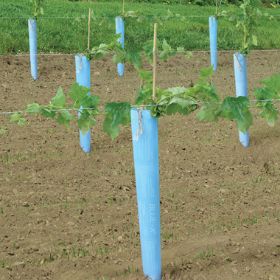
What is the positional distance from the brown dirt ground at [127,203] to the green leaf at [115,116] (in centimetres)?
88

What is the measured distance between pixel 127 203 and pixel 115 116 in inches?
67.9

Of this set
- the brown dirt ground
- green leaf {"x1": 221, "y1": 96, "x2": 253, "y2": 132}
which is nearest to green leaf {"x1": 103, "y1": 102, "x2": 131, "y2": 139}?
green leaf {"x1": 221, "y1": 96, "x2": 253, "y2": 132}

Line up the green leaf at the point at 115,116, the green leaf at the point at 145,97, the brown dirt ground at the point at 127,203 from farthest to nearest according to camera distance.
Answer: the brown dirt ground at the point at 127,203
the green leaf at the point at 145,97
the green leaf at the point at 115,116

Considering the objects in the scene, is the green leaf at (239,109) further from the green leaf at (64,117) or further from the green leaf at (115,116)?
the green leaf at (64,117)

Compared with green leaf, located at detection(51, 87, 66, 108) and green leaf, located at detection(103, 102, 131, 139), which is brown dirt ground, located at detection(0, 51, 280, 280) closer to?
green leaf, located at detection(103, 102, 131, 139)

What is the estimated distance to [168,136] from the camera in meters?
7.45

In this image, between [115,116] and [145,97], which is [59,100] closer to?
[115,116]

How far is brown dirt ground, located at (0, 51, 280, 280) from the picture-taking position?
4461 millimetres

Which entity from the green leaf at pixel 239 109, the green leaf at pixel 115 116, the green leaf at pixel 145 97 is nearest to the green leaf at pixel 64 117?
the green leaf at pixel 115 116

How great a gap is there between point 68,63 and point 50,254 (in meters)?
6.72

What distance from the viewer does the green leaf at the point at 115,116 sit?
4.01 m

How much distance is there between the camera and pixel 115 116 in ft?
13.2

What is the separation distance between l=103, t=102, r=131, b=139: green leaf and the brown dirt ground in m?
0.88

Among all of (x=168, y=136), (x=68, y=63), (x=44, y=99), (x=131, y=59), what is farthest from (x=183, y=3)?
(x=131, y=59)
